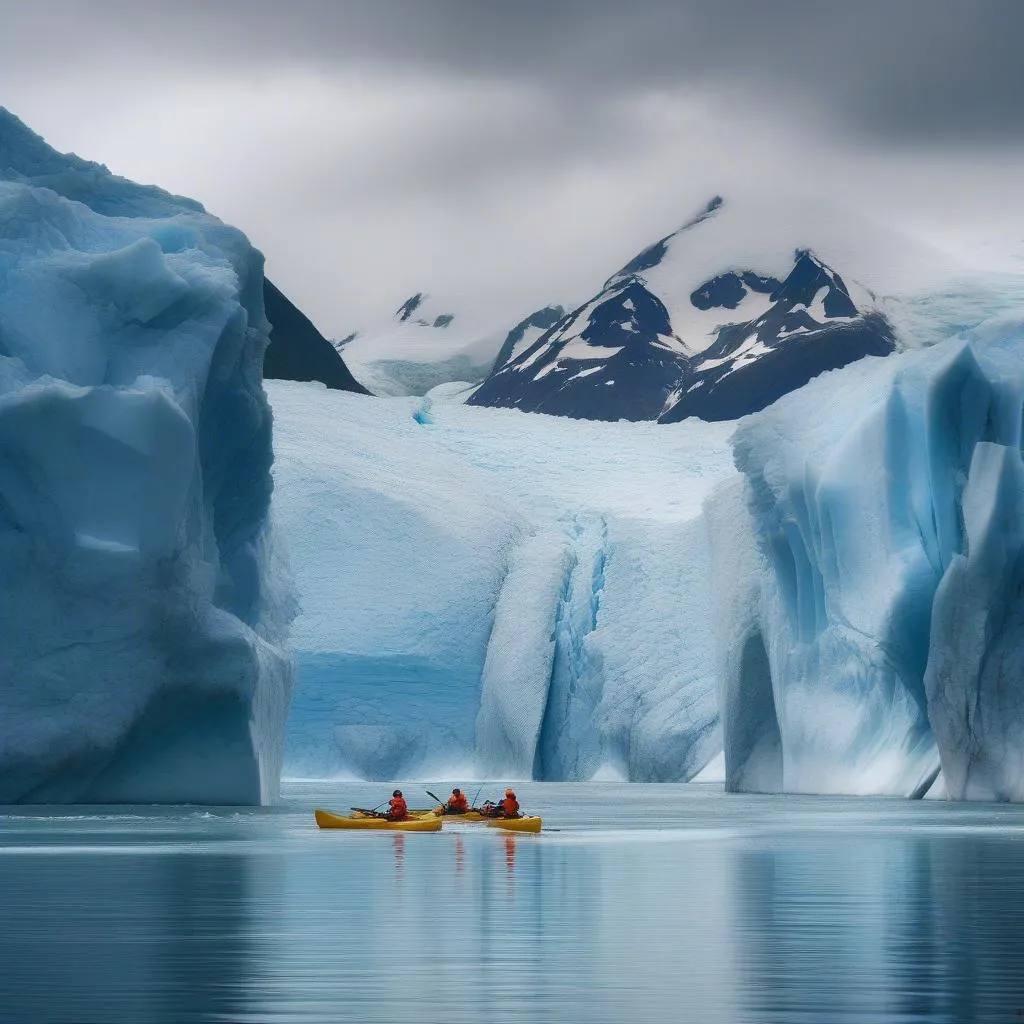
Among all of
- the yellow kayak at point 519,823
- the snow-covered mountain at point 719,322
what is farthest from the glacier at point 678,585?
the snow-covered mountain at point 719,322

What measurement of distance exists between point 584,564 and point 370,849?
28133 mm

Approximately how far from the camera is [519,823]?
66.4ft

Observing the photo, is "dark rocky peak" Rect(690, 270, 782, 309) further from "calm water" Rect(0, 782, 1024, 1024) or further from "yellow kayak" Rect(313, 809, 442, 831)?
"calm water" Rect(0, 782, 1024, 1024)

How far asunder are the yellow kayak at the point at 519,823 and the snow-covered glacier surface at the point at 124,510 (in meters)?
5.59

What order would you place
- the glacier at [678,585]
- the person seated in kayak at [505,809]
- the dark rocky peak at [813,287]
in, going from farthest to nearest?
the dark rocky peak at [813,287] → the glacier at [678,585] → the person seated in kayak at [505,809]

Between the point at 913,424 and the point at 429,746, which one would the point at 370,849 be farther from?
the point at 429,746

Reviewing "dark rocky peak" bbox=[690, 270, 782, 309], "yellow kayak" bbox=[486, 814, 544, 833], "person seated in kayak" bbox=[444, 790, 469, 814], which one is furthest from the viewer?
"dark rocky peak" bbox=[690, 270, 782, 309]

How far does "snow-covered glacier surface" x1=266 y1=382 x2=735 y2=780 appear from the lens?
135 ft

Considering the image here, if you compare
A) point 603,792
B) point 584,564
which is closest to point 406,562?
point 584,564

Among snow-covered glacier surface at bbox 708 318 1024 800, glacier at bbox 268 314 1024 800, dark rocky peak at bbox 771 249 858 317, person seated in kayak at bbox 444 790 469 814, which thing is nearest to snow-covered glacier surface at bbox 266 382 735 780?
glacier at bbox 268 314 1024 800

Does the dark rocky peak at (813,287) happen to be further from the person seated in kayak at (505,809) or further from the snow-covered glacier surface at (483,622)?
the person seated in kayak at (505,809)

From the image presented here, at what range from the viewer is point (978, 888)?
12.0m

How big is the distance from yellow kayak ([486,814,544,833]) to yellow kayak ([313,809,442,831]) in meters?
0.74

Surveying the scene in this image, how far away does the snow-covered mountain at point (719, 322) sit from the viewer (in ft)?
362
